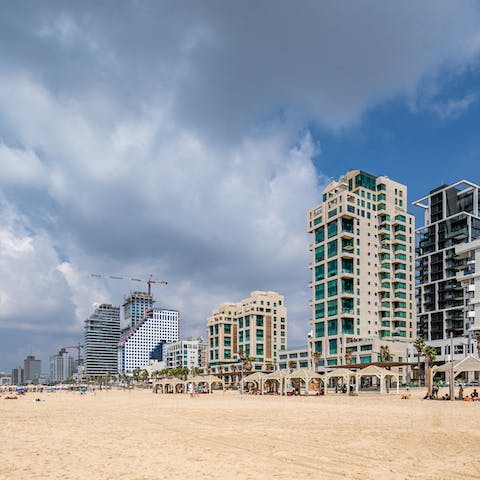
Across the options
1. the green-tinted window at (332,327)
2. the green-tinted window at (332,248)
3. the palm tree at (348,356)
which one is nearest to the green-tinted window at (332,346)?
the green-tinted window at (332,327)

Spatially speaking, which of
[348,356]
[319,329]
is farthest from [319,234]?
[348,356]

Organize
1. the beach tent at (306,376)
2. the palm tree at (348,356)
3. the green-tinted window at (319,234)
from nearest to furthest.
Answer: the beach tent at (306,376)
the palm tree at (348,356)
the green-tinted window at (319,234)

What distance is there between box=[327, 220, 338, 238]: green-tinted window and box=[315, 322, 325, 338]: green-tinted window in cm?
1840

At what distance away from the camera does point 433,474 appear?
1126cm

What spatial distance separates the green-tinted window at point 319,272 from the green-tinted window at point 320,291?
148cm

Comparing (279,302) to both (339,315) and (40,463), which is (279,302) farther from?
(40,463)

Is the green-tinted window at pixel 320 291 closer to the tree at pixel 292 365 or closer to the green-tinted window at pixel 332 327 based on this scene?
the green-tinted window at pixel 332 327

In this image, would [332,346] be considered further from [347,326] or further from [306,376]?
[306,376]

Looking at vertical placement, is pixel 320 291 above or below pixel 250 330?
above

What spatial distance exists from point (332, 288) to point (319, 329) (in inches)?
358

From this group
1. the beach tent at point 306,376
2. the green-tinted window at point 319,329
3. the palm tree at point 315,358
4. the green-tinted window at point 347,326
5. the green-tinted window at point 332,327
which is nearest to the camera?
the beach tent at point 306,376

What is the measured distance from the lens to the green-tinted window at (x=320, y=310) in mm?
105713

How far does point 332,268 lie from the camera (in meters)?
105

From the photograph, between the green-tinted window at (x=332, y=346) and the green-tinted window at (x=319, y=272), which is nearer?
the green-tinted window at (x=332, y=346)
